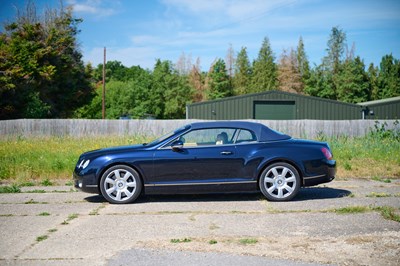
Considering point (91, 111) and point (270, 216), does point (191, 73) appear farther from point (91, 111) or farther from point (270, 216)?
point (270, 216)

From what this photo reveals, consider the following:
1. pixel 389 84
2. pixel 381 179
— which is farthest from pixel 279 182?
pixel 389 84

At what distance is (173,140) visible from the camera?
831cm

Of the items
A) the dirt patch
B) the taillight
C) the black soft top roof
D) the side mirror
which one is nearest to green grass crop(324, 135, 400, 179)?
the taillight

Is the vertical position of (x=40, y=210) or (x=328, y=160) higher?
(x=328, y=160)

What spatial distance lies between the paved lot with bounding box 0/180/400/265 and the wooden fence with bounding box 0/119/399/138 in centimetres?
2318

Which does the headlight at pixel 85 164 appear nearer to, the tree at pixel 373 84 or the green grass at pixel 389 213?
the green grass at pixel 389 213

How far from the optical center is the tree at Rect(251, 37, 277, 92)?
73938 mm

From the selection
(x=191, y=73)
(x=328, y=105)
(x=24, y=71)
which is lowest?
(x=328, y=105)

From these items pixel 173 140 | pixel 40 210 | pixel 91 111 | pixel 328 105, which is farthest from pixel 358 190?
pixel 91 111

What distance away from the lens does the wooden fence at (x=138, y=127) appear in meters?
31.9

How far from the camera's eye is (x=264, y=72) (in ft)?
245

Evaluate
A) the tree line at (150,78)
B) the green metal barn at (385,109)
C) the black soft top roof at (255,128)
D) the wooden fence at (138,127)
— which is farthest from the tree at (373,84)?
the black soft top roof at (255,128)

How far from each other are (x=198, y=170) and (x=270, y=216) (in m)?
1.79

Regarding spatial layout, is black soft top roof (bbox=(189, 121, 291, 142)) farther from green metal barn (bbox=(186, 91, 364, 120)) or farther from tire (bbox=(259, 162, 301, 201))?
green metal barn (bbox=(186, 91, 364, 120))
